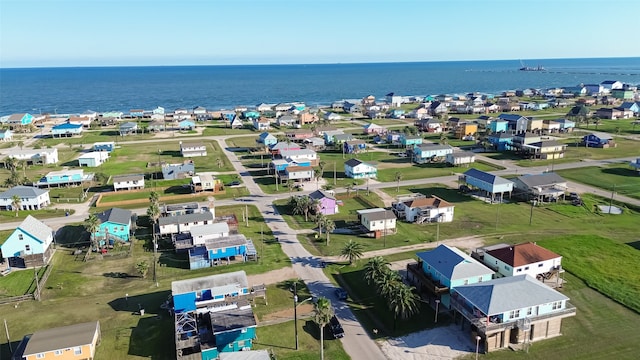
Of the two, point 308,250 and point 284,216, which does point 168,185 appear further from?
point 308,250

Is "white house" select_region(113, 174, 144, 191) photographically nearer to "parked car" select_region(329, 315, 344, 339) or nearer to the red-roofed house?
"parked car" select_region(329, 315, 344, 339)

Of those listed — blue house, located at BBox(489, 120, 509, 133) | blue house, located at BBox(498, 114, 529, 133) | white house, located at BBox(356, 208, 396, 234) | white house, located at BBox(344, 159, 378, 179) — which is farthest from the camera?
blue house, located at BBox(489, 120, 509, 133)

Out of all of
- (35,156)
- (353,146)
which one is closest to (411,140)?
(353,146)

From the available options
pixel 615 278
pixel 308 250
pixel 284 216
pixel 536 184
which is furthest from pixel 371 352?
pixel 536 184

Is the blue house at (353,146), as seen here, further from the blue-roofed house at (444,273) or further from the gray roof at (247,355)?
the gray roof at (247,355)

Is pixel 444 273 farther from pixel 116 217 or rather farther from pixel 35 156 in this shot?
pixel 35 156

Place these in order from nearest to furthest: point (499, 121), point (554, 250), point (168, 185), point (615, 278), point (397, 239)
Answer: point (615, 278) < point (554, 250) < point (397, 239) < point (168, 185) < point (499, 121)

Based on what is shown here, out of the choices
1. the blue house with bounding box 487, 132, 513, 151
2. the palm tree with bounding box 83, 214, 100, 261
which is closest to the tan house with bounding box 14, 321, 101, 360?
the palm tree with bounding box 83, 214, 100, 261
